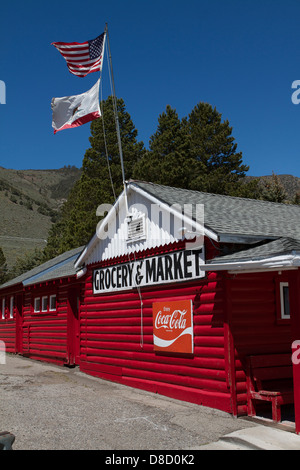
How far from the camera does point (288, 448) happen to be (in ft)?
21.3

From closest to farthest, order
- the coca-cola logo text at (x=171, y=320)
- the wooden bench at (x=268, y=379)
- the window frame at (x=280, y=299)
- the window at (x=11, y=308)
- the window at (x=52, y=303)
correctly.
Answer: the wooden bench at (x=268, y=379), the window frame at (x=280, y=299), the coca-cola logo text at (x=171, y=320), the window at (x=52, y=303), the window at (x=11, y=308)

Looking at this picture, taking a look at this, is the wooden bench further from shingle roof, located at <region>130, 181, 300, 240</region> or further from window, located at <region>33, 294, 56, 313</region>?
window, located at <region>33, 294, 56, 313</region>

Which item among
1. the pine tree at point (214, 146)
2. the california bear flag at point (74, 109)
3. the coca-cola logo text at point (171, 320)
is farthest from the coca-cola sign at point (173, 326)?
the pine tree at point (214, 146)

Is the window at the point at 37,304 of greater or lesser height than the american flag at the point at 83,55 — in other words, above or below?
below

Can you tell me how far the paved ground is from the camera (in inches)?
275

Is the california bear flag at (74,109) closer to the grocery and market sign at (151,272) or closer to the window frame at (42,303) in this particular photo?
the grocery and market sign at (151,272)

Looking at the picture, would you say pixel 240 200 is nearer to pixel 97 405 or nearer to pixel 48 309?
pixel 97 405

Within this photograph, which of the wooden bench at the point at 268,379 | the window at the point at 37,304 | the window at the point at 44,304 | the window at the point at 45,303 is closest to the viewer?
the wooden bench at the point at 268,379

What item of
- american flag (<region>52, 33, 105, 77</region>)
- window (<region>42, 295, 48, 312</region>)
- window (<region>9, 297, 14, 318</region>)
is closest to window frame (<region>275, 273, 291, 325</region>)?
american flag (<region>52, 33, 105, 77</region>)

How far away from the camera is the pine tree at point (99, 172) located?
32.9 metres

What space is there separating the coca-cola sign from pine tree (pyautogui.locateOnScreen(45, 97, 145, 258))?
20.5 meters

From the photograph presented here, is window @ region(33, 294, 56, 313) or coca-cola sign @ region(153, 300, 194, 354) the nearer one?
coca-cola sign @ region(153, 300, 194, 354)

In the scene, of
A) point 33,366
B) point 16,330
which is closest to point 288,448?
point 33,366

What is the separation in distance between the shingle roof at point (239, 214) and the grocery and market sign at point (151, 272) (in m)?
0.86
